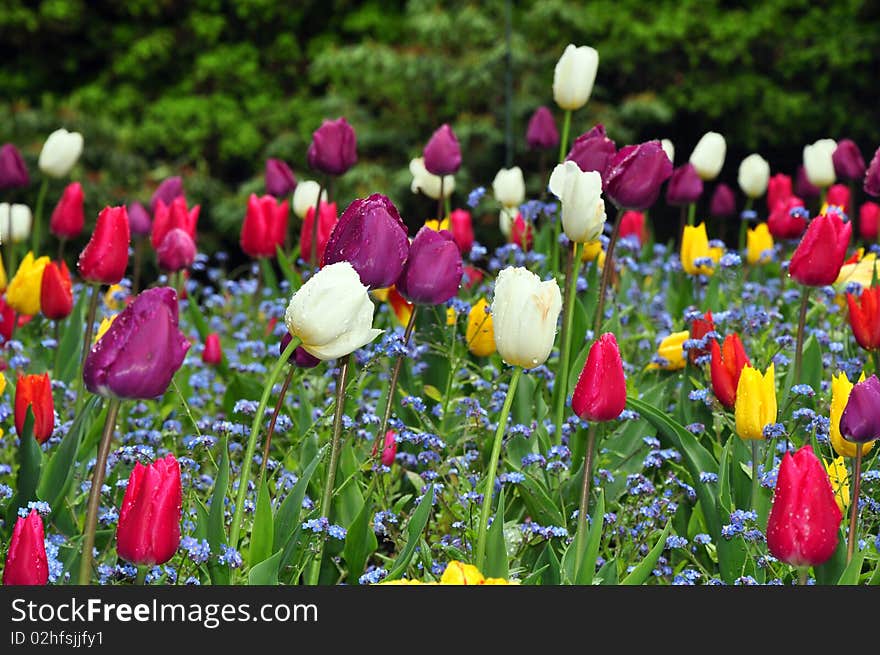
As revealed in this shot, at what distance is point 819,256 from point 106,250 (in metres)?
1.35

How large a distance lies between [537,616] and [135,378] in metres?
0.56

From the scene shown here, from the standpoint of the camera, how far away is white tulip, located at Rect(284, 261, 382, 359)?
1.61m

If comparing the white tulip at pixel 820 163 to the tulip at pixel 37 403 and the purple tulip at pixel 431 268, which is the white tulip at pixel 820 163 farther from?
the tulip at pixel 37 403

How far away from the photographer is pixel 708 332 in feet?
8.33

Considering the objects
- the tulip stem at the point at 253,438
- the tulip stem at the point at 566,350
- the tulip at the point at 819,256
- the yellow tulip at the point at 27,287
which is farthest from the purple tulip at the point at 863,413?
the yellow tulip at the point at 27,287

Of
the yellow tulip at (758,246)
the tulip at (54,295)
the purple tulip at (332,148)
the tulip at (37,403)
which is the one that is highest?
the purple tulip at (332,148)

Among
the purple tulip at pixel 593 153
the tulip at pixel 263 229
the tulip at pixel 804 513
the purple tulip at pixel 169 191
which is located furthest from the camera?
the purple tulip at pixel 169 191

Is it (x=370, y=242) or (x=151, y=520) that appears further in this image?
(x=370, y=242)

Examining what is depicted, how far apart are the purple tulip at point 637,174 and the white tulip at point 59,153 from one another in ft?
5.97

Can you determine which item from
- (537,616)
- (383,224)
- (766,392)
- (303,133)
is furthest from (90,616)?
(303,133)

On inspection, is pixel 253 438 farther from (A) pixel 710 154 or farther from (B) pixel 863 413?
(A) pixel 710 154

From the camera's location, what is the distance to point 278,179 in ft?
12.5

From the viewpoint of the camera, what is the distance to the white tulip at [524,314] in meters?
1.69

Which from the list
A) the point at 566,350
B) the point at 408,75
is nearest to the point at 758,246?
the point at 566,350
